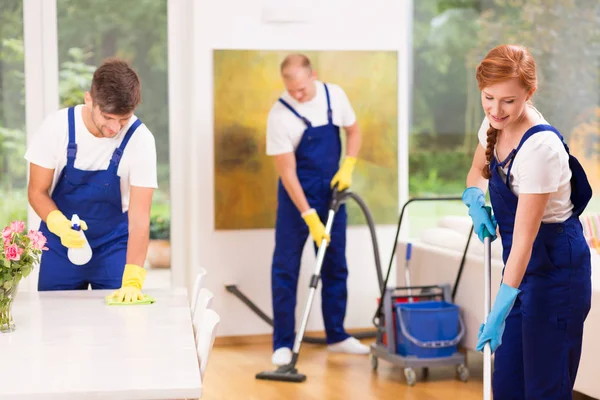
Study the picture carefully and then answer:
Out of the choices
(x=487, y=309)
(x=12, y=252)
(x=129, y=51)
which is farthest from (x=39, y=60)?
(x=487, y=309)

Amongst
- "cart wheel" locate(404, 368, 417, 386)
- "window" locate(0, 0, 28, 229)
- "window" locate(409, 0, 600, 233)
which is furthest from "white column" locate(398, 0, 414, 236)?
"window" locate(0, 0, 28, 229)

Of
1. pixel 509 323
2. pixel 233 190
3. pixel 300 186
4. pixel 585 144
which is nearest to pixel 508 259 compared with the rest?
pixel 509 323

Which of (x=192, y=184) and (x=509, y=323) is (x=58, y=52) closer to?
(x=192, y=184)

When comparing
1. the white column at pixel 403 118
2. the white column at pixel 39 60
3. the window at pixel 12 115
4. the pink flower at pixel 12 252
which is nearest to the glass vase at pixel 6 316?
the pink flower at pixel 12 252

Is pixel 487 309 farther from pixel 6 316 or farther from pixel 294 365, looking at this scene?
pixel 294 365

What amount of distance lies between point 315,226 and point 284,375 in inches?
29.7

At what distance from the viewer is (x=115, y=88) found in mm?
2924

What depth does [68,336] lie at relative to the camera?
229 cm

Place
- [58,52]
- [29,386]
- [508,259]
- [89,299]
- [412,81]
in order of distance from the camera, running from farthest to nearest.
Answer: [412,81] → [58,52] → [89,299] → [508,259] → [29,386]

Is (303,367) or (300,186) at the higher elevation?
(300,186)

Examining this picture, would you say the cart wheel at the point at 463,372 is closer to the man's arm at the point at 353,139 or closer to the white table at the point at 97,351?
the man's arm at the point at 353,139

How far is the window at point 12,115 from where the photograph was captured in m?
5.11

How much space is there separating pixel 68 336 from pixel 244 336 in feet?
9.87

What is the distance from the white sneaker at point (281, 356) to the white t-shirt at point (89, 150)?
173cm
